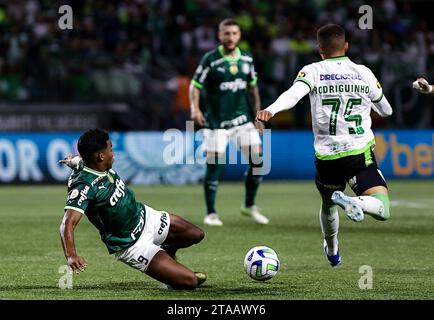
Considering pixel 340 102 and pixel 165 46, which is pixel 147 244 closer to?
pixel 340 102

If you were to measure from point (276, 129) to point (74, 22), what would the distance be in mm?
5232

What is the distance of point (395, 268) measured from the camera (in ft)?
31.8

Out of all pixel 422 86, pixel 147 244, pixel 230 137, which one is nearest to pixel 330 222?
pixel 422 86

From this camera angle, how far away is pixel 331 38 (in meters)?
8.91

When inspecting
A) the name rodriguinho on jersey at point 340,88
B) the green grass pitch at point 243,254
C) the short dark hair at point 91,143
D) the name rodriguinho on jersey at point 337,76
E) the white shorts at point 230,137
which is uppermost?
the name rodriguinho on jersey at point 337,76

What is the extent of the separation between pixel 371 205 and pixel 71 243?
242 cm

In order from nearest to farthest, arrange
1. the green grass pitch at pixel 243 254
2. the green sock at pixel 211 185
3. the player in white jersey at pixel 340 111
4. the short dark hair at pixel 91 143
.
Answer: the short dark hair at pixel 91 143 < the green grass pitch at pixel 243 254 < the player in white jersey at pixel 340 111 < the green sock at pixel 211 185

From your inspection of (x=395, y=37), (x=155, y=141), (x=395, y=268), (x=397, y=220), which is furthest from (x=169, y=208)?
(x=395, y=37)

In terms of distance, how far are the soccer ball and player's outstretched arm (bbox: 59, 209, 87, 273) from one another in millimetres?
1626

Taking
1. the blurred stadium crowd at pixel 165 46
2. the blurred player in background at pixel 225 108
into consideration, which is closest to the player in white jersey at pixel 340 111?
the blurred player in background at pixel 225 108

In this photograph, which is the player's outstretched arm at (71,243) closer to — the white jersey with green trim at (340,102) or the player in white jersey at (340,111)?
the player in white jersey at (340,111)

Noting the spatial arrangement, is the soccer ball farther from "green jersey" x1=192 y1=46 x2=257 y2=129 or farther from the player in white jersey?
"green jersey" x1=192 y1=46 x2=257 y2=129

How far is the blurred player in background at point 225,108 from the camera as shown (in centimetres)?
1374

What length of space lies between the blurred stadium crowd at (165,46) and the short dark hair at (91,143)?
45.9 feet
